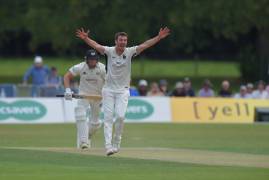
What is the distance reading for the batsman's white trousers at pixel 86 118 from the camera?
719 inches

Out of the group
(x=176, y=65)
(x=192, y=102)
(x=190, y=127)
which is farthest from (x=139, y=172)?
(x=176, y=65)

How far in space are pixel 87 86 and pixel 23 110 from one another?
9.34 metres

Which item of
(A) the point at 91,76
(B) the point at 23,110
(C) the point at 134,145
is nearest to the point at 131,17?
(B) the point at 23,110

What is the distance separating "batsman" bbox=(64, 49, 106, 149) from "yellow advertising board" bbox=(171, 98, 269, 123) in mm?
10167

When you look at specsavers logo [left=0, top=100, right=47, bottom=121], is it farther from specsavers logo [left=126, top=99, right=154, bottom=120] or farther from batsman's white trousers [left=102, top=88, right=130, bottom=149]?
batsman's white trousers [left=102, top=88, right=130, bottom=149]

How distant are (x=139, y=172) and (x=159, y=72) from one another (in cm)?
3818

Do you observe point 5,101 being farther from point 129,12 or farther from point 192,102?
point 129,12

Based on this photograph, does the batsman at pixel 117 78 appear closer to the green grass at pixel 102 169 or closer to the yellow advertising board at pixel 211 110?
the green grass at pixel 102 169

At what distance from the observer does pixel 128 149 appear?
18.4 meters

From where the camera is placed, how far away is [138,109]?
28.3 meters

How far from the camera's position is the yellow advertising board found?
28.7 m

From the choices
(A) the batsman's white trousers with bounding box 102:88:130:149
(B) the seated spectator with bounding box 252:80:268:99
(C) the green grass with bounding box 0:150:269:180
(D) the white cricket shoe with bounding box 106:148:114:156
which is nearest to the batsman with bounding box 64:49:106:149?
(A) the batsman's white trousers with bounding box 102:88:130:149

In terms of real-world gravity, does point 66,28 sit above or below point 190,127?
above

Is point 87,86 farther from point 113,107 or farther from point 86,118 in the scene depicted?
point 113,107
